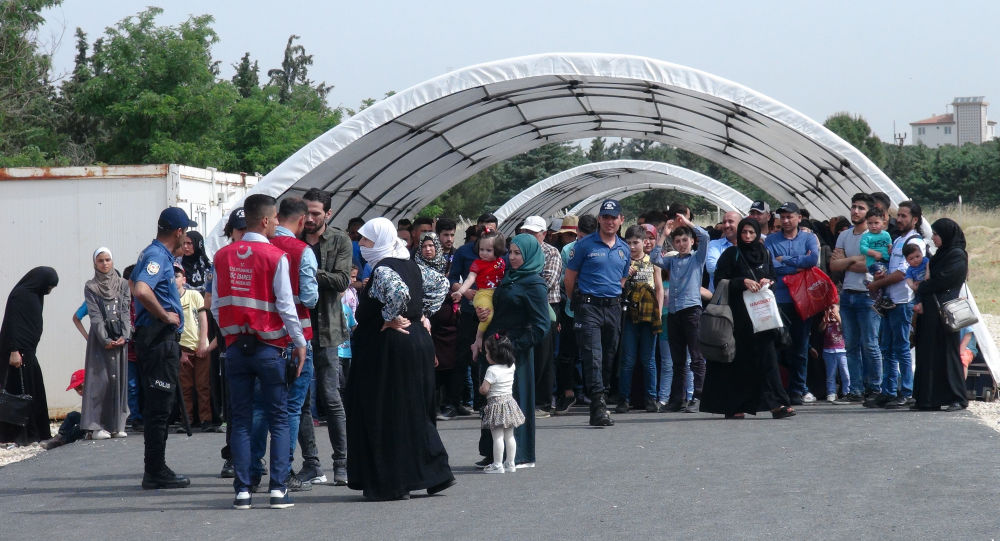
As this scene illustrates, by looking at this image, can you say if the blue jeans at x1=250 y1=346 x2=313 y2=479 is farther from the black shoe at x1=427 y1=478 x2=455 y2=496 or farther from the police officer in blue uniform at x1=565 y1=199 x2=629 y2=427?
the police officer in blue uniform at x1=565 y1=199 x2=629 y2=427

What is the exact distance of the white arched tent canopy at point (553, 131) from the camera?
42.1 feet

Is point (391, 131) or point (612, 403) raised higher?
point (391, 131)

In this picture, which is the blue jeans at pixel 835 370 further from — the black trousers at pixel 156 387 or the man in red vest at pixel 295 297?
the black trousers at pixel 156 387

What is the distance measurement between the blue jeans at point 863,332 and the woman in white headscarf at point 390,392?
19.3 ft

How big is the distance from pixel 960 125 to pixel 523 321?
156009 millimetres

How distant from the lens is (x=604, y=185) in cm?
3322

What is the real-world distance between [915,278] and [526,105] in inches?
261

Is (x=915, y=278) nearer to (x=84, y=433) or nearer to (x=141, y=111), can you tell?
(x=84, y=433)

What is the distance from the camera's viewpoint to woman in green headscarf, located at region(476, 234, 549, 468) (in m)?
8.66

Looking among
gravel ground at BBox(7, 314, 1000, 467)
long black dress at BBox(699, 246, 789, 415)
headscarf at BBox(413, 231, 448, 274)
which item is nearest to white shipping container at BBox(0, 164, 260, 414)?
gravel ground at BBox(7, 314, 1000, 467)

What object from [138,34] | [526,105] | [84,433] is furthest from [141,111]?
[84,433]

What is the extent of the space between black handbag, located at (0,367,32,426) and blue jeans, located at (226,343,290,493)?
4832mm

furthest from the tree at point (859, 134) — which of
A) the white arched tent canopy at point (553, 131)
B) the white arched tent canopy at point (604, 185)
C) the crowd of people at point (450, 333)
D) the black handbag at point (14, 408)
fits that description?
the black handbag at point (14, 408)

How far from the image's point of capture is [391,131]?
14.3 meters
